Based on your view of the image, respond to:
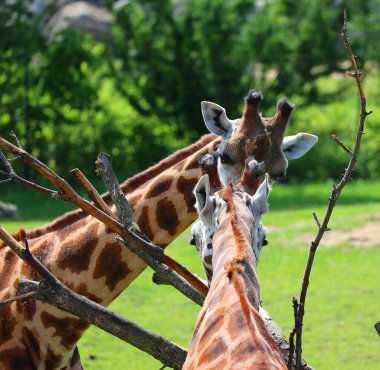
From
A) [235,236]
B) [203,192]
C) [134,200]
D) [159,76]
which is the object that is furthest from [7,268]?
[159,76]

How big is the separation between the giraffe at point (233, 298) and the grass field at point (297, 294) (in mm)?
4910

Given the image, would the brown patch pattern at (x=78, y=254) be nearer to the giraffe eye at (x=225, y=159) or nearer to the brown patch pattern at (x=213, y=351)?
the giraffe eye at (x=225, y=159)

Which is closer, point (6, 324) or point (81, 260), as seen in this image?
point (6, 324)

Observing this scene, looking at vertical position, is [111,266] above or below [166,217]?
below

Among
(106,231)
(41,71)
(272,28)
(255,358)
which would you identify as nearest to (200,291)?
(106,231)

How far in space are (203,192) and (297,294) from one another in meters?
7.40

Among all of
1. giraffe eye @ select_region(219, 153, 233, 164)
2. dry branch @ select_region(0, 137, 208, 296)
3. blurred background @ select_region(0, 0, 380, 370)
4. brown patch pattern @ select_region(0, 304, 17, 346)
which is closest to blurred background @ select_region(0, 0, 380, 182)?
blurred background @ select_region(0, 0, 380, 370)

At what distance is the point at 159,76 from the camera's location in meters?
19.0

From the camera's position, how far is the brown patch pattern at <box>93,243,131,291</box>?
499cm

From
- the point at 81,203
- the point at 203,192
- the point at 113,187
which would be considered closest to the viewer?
the point at 203,192

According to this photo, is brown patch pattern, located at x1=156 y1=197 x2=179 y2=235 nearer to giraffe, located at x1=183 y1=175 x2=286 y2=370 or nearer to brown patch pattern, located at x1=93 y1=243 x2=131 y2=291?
brown patch pattern, located at x1=93 y1=243 x2=131 y2=291

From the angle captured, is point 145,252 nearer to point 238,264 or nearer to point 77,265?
point 238,264

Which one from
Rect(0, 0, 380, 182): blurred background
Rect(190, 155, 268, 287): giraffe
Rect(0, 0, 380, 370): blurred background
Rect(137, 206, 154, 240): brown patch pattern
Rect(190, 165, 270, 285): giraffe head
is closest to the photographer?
Rect(190, 165, 270, 285): giraffe head

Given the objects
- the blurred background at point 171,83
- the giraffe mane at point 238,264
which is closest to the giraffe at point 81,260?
the giraffe mane at point 238,264
